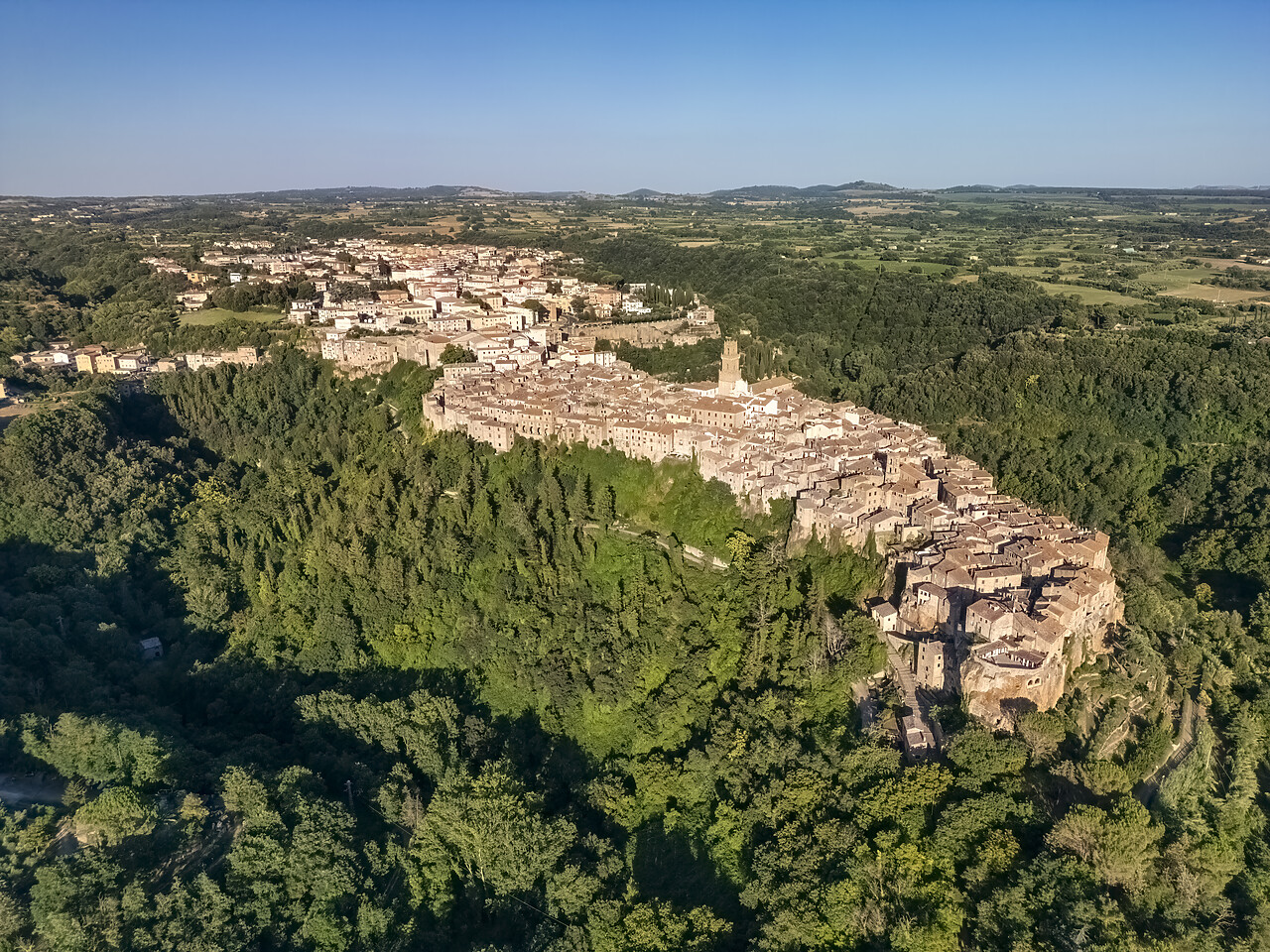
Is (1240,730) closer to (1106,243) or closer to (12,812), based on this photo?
(12,812)

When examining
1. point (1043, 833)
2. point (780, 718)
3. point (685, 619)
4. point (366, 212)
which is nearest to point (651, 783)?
point (780, 718)

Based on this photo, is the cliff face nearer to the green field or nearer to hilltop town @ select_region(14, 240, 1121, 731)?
hilltop town @ select_region(14, 240, 1121, 731)

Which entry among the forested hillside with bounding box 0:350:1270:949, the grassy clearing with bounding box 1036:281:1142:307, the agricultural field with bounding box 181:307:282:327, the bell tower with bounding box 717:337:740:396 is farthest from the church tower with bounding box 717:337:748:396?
the grassy clearing with bounding box 1036:281:1142:307

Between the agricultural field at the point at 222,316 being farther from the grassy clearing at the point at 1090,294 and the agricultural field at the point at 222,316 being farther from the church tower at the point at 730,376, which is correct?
the grassy clearing at the point at 1090,294

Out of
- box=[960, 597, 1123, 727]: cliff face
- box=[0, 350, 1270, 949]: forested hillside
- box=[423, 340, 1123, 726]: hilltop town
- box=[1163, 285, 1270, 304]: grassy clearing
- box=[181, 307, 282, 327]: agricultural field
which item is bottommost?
box=[0, 350, 1270, 949]: forested hillside

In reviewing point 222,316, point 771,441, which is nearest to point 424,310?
point 222,316

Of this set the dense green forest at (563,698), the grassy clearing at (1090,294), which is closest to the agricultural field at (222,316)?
the dense green forest at (563,698)
